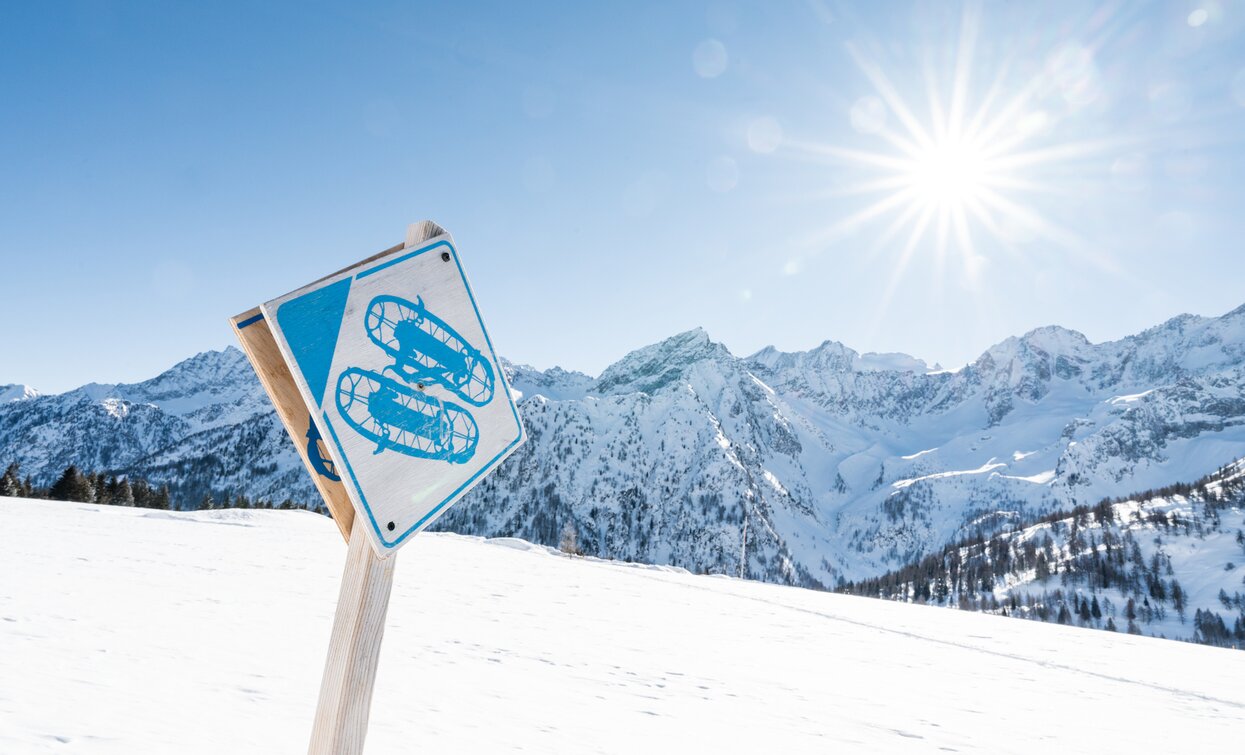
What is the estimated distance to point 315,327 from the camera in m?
2.12

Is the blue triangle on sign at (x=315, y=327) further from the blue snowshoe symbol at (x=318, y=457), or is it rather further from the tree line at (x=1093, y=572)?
the tree line at (x=1093, y=572)

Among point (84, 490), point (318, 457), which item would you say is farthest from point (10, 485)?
point (318, 457)

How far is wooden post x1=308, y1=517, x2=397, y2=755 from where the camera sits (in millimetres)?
2033

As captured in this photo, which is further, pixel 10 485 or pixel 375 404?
pixel 10 485

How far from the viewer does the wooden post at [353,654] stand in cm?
203

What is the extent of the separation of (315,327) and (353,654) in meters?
1.24

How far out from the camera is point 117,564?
34.6 ft

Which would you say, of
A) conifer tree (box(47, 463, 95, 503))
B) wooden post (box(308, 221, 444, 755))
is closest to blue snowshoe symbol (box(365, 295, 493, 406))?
wooden post (box(308, 221, 444, 755))

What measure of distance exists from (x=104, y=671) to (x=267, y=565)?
8.97m

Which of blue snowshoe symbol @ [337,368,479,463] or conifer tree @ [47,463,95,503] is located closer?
blue snowshoe symbol @ [337,368,479,463]

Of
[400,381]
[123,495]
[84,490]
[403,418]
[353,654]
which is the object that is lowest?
[123,495]

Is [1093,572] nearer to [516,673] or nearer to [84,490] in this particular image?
[516,673]

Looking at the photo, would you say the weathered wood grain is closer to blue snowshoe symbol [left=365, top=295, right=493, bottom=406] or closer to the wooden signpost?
the wooden signpost

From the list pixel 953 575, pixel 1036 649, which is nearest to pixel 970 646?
pixel 1036 649
